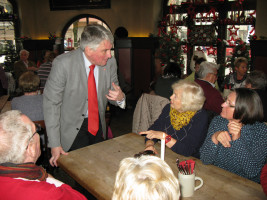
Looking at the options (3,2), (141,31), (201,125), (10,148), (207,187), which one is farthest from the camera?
(3,2)

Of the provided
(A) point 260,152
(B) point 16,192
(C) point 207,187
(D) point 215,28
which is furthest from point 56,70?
(D) point 215,28

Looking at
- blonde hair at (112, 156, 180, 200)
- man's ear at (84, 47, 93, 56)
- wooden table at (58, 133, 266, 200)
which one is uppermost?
man's ear at (84, 47, 93, 56)

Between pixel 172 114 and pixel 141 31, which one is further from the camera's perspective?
pixel 141 31

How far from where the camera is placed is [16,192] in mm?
1034

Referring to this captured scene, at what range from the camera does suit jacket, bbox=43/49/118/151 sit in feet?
6.92

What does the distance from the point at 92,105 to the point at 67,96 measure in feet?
0.76

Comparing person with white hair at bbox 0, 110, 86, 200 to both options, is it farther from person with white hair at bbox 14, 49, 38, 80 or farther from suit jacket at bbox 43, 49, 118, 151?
person with white hair at bbox 14, 49, 38, 80

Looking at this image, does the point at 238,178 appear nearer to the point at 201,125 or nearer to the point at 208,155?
the point at 208,155

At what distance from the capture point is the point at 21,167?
3.86ft

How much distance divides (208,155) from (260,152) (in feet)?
1.14

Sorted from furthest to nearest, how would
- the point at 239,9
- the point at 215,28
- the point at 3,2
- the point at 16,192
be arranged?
the point at 3,2
the point at 215,28
the point at 239,9
the point at 16,192

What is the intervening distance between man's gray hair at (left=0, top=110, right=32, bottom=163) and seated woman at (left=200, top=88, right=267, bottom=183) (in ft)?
3.87

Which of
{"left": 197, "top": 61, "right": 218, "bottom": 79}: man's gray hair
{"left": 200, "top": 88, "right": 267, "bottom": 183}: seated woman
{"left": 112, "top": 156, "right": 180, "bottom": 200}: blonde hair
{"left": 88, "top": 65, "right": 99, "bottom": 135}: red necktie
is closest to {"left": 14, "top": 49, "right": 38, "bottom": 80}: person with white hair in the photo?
{"left": 197, "top": 61, "right": 218, "bottom": 79}: man's gray hair

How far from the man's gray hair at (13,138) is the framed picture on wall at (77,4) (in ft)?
24.5
